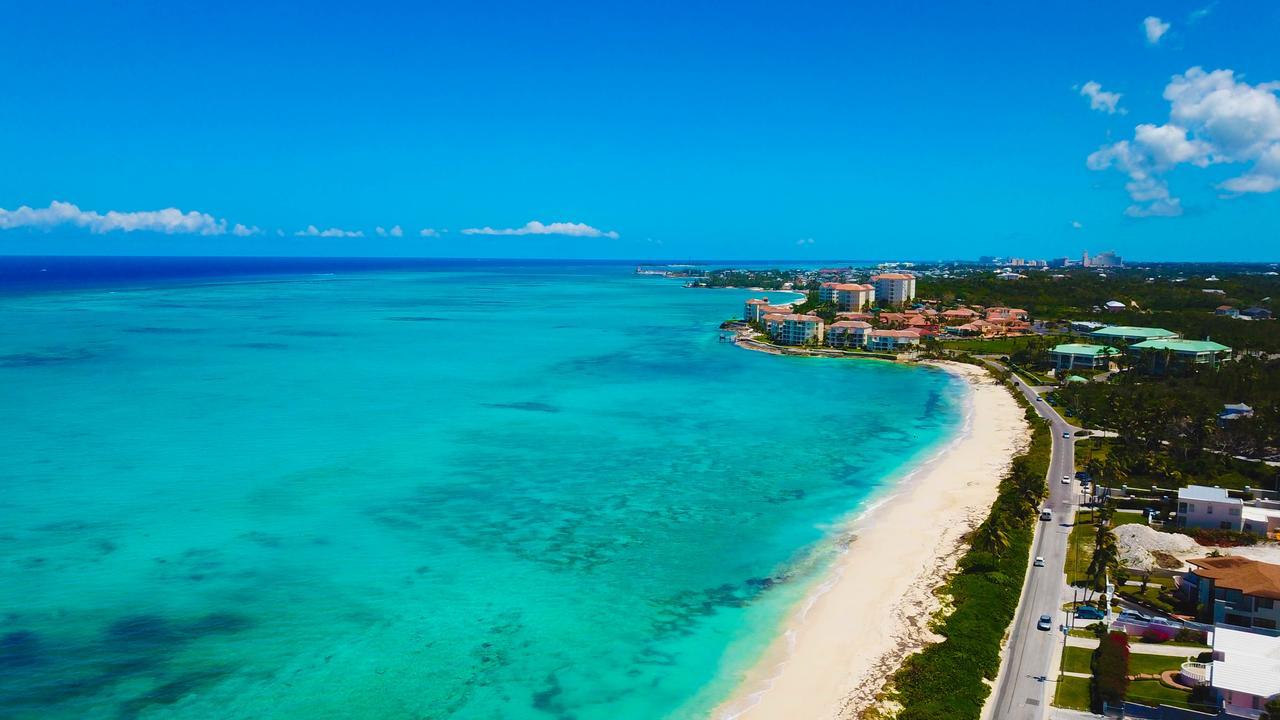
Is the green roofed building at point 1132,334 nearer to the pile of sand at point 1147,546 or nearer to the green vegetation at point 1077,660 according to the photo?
the pile of sand at point 1147,546

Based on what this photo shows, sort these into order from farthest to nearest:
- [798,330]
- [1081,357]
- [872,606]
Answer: [798,330] → [1081,357] → [872,606]

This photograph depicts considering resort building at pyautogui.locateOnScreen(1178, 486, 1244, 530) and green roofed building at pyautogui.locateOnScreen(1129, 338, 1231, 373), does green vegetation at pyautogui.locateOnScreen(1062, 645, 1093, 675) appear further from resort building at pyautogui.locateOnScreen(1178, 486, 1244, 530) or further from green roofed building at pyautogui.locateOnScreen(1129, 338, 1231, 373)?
green roofed building at pyautogui.locateOnScreen(1129, 338, 1231, 373)

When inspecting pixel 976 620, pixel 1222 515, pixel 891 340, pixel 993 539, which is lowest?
pixel 976 620

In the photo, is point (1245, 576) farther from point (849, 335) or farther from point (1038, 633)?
point (849, 335)

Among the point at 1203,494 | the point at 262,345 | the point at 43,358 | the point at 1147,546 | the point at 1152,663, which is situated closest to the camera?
the point at 1152,663

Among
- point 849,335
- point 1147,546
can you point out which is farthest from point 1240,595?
point 849,335

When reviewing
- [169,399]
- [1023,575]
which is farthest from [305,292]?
[1023,575]
